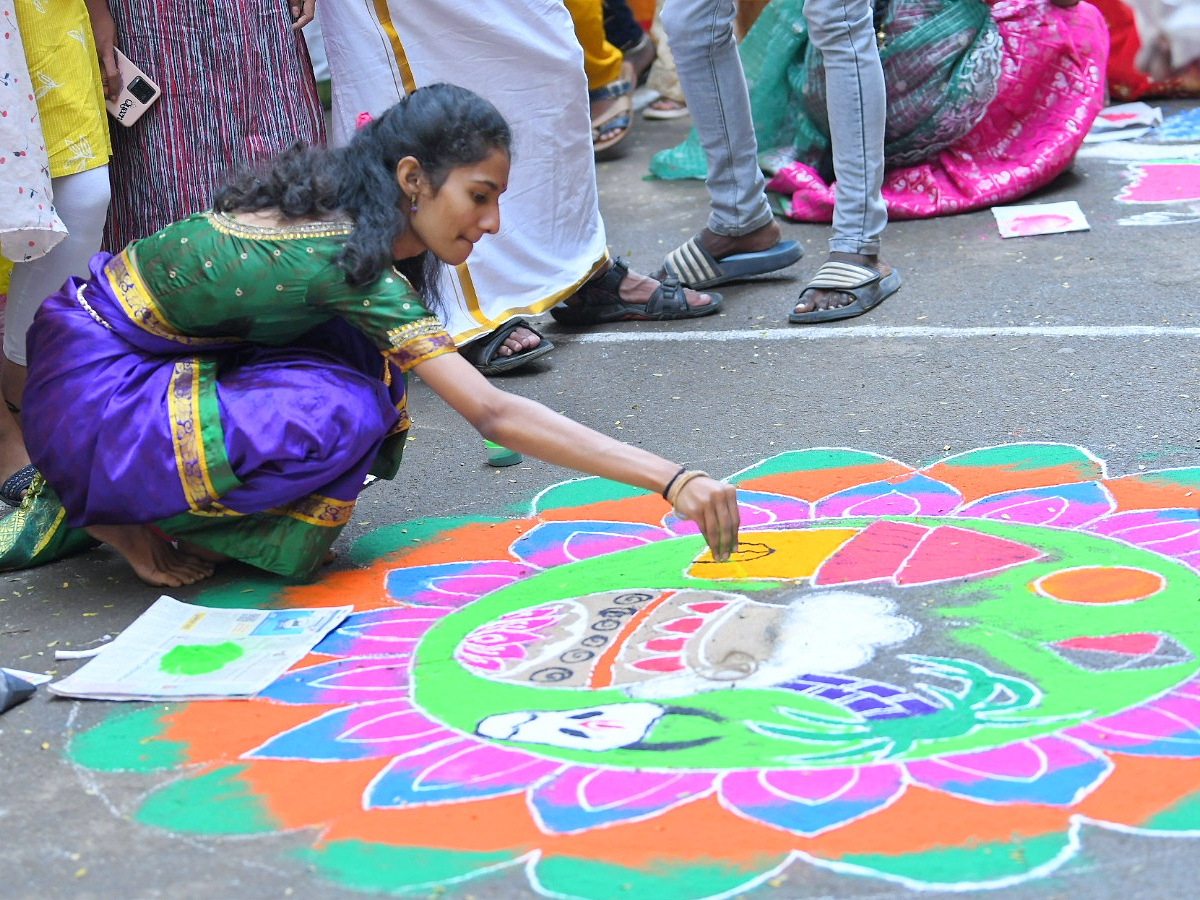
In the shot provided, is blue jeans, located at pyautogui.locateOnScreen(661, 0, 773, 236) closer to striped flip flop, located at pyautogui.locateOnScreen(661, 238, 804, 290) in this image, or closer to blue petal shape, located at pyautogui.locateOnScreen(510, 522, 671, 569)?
striped flip flop, located at pyautogui.locateOnScreen(661, 238, 804, 290)

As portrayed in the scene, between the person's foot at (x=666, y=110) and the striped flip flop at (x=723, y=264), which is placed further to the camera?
the person's foot at (x=666, y=110)

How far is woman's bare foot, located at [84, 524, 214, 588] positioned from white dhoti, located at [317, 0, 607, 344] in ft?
3.95

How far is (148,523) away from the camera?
97.3 inches

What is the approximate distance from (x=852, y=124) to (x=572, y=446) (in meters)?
1.98

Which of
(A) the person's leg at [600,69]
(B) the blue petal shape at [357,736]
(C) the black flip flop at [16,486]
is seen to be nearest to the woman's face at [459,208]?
(B) the blue petal shape at [357,736]

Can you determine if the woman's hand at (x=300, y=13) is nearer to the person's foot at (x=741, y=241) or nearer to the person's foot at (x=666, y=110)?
the person's foot at (x=741, y=241)

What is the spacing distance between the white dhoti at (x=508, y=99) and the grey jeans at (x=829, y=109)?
0.38m

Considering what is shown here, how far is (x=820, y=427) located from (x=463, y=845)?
1.65 metres

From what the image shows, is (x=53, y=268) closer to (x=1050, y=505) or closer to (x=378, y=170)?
(x=378, y=170)

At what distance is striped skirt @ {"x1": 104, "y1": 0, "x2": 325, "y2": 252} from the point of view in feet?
10.5

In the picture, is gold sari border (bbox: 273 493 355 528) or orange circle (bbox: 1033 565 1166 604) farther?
gold sari border (bbox: 273 493 355 528)

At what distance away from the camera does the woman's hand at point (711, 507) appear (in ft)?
6.56

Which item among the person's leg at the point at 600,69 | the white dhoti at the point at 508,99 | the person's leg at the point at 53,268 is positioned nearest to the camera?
the person's leg at the point at 53,268

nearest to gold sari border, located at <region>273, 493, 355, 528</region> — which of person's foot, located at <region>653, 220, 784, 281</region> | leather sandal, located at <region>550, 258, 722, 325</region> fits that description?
leather sandal, located at <region>550, 258, 722, 325</region>
